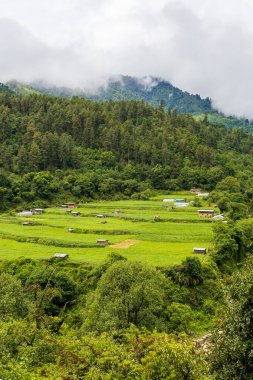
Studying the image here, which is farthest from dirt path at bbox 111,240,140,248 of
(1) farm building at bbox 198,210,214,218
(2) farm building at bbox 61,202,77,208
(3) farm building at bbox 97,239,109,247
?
(2) farm building at bbox 61,202,77,208

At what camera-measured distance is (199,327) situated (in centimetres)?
3769

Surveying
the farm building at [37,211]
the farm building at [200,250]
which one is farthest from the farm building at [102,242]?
the farm building at [37,211]

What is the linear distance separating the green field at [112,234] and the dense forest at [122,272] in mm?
4121

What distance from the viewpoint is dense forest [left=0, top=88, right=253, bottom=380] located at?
17453mm

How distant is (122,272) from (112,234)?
27.4 meters

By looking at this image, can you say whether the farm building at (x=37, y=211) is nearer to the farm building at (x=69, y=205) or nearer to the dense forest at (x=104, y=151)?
the dense forest at (x=104, y=151)

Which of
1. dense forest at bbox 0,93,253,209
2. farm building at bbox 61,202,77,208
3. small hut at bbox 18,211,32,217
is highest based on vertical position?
dense forest at bbox 0,93,253,209

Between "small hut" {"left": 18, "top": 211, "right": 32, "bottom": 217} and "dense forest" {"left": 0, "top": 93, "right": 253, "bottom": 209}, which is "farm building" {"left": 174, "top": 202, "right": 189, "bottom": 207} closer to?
"dense forest" {"left": 0, "top": 93, "right": 253, "bottom": 209}

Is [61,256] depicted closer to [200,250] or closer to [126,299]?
[200,250]

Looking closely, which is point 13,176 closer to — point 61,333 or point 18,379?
point 61,333

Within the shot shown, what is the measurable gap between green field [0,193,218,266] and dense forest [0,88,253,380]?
4.12 meters

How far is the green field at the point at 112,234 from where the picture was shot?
50.2 m

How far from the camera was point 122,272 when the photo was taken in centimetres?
3359

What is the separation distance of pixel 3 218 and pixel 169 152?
184 feet
